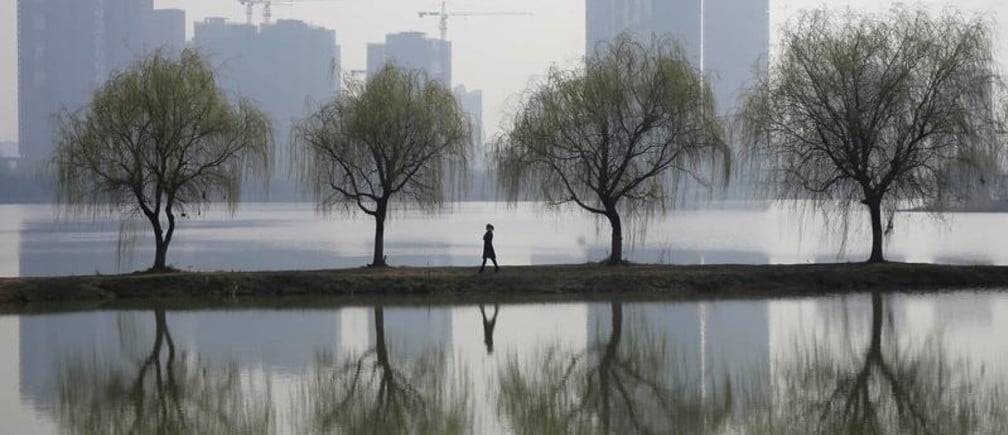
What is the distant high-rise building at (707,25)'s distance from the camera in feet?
359

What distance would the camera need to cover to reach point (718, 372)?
17.8 meters

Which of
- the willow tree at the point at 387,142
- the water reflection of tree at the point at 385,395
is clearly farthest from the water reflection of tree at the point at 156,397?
the willow tree at the point at 387,142

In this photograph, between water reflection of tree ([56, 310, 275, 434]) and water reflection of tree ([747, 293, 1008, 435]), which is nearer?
water reflection of tree ([747, 293, 1008, 435])

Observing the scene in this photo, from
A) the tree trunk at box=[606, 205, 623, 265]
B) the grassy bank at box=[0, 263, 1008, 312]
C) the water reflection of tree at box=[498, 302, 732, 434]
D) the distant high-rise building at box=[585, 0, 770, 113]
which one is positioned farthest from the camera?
the distant high-rise building at box=[585, 0, 770, 113]

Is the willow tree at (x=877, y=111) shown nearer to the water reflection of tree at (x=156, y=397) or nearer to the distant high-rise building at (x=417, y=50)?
the water reflection of tree at (x=156, y=397)

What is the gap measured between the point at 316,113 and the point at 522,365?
54.9 feet

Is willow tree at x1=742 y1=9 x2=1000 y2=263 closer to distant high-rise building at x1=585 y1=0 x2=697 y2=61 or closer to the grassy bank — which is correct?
the grassy bank

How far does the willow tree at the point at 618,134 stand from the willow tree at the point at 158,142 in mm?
7085

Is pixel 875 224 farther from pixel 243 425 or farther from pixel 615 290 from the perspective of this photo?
pixel 243 425

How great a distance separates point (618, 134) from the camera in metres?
33.4

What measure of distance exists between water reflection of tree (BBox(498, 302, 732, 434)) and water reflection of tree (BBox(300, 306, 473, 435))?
71 centimetres

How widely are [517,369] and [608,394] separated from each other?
2178mm

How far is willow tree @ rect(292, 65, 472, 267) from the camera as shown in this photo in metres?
33.0

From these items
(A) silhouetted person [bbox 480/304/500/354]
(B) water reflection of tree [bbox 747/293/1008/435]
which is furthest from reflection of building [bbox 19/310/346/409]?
(B) water reflection of tree [bbox 747/293/1008/435]
